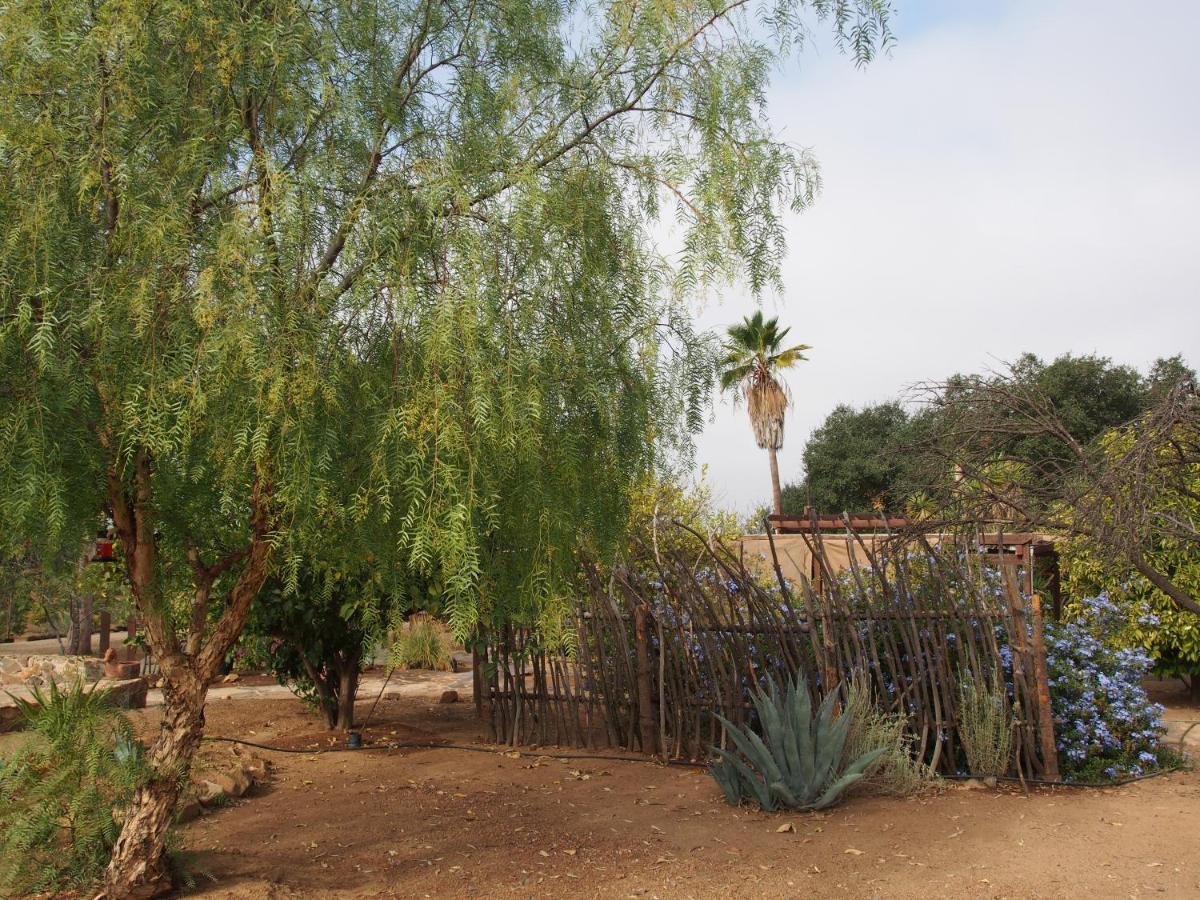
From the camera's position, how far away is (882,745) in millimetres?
6676

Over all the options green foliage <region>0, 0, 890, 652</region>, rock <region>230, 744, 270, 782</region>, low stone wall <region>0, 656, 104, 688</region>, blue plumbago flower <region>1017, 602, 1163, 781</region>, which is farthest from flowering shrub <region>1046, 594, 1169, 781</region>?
low stone wall <region>0, 656, 104, 688</region>

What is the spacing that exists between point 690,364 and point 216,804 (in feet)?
14.7

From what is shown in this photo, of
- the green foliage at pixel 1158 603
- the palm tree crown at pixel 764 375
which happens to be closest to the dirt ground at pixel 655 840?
the green foliage at pixel 1158 603

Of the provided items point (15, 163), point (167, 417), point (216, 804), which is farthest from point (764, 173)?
point (216, 804)

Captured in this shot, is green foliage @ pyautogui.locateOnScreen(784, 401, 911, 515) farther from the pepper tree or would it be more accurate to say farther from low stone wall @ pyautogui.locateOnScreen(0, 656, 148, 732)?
the pepper tree

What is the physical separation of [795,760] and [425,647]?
10.1m

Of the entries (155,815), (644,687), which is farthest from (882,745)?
(155,815)

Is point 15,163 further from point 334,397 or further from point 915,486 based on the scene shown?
point 915,486

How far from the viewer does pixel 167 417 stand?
3811mm

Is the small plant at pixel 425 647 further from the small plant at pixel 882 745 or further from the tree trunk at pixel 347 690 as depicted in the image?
the small plant at pixel 882 745

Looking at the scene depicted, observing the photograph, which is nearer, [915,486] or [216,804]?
[216,804]

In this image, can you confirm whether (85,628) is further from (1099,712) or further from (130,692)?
(1099,712)

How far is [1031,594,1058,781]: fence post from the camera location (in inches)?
276

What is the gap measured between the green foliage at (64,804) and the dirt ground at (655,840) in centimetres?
53
